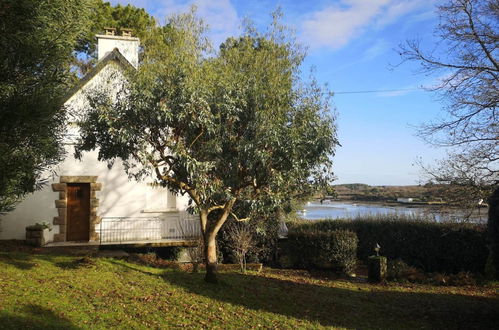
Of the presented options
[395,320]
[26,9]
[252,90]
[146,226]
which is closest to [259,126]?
[252,90]

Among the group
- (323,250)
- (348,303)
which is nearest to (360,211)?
(323,250)

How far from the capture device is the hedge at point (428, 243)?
13.3 meters

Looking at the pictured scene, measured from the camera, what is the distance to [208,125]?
729 cm

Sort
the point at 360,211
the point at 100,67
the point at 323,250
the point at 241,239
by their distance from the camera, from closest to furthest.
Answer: the point at 100,67
the point at 241,239
the point at 323,250
the point at 360,211

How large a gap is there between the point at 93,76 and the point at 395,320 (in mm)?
9821

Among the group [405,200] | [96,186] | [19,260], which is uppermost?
[96,186]

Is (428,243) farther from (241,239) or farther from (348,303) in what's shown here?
(241,239)

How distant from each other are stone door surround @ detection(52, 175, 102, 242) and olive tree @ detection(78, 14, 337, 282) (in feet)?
21.6

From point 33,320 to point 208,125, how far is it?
4.27 m

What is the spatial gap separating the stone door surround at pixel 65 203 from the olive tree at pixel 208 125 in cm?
659

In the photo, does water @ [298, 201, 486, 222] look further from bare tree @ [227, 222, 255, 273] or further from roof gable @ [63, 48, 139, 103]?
roof gable @ [63, 48, 139, 103]

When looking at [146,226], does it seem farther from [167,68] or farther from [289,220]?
[167,68]

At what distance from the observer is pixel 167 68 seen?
762 cm

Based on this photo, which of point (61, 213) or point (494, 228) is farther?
point (61, 213)
